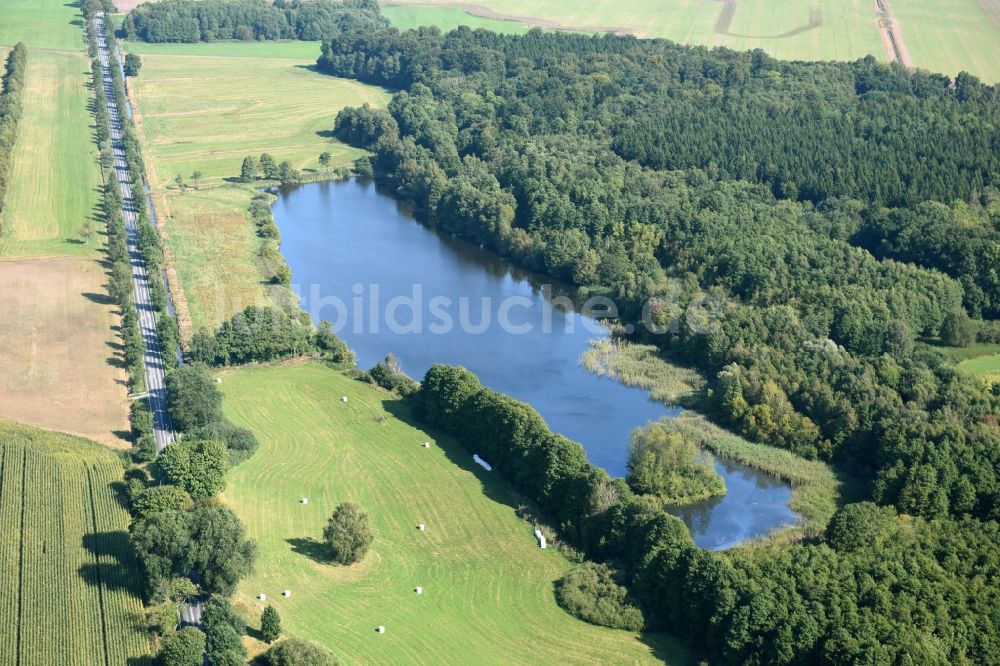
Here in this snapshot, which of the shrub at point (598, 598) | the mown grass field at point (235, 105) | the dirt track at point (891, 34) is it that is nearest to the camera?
the shrub at point (598, 598)

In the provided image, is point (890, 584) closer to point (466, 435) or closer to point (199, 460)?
point (466, 435)

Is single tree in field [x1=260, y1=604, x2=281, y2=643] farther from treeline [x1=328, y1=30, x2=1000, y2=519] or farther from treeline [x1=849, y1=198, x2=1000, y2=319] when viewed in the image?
treeline [x1=849, y1=198, x2=1000, y2=319]

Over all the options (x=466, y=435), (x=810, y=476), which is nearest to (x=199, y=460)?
(x=466, y=435)

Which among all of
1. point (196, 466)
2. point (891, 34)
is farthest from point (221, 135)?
point (891, 34)

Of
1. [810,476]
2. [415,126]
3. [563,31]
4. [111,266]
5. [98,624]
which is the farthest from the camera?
[563,31]

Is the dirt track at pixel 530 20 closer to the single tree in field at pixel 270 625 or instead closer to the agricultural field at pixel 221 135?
the agricultural field at pixel 221 135

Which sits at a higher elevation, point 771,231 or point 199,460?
point 771,231

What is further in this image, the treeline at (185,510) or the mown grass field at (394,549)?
the mown grass field at (394,549)

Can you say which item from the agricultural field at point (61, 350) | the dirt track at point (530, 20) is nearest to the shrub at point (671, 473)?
the agricultural field at point (61, 350)
